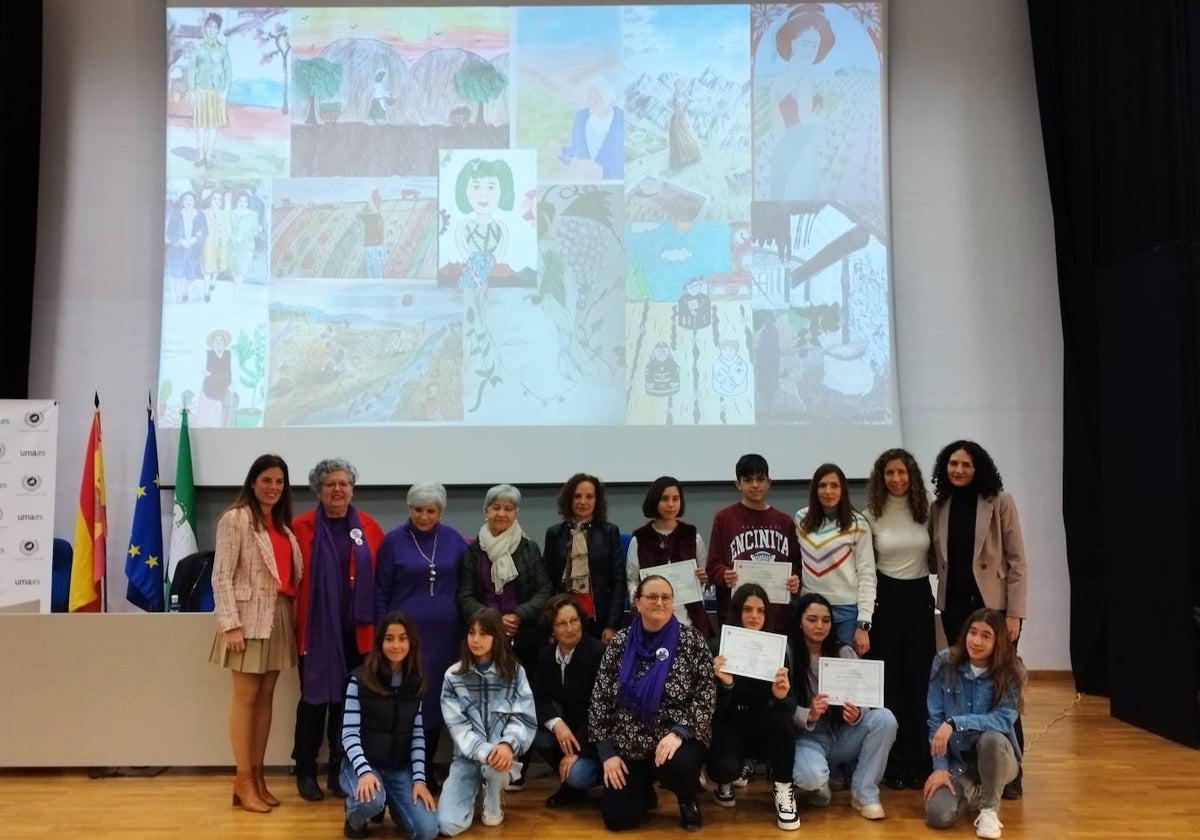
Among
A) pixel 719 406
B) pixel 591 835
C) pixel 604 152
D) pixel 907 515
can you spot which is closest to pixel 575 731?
pixel 591 835

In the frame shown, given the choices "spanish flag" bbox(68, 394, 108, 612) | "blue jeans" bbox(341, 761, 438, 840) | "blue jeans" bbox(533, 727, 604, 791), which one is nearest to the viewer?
"blue jeans" bbox(341, 761, 438, 840)

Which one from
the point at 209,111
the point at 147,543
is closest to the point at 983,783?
the point at 147,543

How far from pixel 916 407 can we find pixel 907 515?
93.0 inches

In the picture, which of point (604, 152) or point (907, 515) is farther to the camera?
point (604, 152)

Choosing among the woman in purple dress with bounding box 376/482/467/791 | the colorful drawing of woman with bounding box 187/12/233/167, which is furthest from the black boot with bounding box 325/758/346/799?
the colorful drawing of woman with bounding box 187/12/233/167

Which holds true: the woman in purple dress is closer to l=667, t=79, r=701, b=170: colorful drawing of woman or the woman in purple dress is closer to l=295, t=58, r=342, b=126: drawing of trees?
l=667, t=79, r=701, b=170: colorful drawing of woman

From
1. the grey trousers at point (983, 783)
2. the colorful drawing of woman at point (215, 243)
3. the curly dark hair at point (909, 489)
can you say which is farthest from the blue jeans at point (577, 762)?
the colorful drawing of woman at point (215, 243)

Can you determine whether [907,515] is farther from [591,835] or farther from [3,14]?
[3,14]

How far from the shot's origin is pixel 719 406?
6.16 metres

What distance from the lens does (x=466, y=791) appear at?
3.72m

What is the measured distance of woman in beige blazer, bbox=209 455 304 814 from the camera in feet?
12.8

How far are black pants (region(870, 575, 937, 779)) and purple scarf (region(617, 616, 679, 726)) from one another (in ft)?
Result: 3.39

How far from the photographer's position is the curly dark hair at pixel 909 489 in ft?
14.0

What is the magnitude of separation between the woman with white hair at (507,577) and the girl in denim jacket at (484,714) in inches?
11.9
